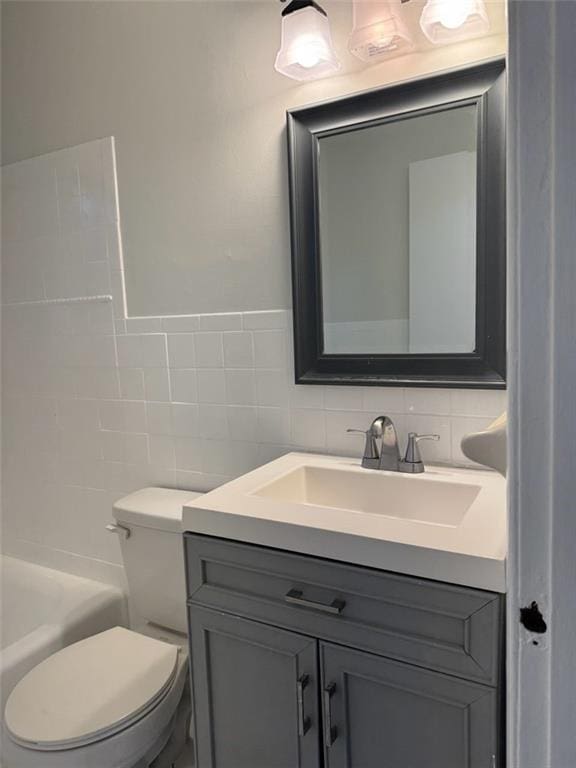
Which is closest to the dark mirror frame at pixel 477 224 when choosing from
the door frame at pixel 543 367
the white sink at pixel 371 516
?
the white sink at pixel 371 516

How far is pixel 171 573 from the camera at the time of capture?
5.32ft

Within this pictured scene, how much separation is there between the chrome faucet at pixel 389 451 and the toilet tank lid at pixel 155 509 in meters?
0.62

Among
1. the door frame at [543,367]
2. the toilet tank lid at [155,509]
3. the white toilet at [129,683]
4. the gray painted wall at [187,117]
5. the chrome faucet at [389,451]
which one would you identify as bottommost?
the white toilet at [129,683]

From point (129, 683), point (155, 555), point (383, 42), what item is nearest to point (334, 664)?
point (129, 683)

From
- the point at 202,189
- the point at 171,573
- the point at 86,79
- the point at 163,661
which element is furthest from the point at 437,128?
the point at 163,661

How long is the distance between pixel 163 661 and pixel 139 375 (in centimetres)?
92

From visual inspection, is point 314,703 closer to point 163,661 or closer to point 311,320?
point 163,661

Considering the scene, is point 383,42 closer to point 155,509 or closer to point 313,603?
point 313,603

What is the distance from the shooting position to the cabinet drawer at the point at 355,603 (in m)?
0.89

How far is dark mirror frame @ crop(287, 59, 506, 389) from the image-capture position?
4.04 ft

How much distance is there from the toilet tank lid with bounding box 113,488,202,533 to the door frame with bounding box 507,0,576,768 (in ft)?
4.03

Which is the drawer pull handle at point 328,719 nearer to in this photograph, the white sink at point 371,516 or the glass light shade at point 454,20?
the white sink at point 371,516

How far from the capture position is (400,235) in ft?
4.53

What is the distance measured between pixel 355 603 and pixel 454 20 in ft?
4.23
